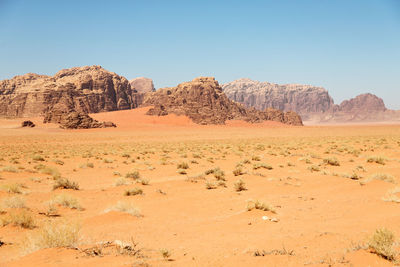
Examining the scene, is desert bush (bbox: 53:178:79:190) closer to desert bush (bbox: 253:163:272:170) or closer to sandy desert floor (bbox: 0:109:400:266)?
sandy desert floor (bbox: 0:109:400:266)

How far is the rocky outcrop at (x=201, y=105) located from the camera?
A: 93.4 metres

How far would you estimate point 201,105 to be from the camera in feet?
319

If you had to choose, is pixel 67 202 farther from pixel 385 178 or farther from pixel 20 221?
pixel 385 178

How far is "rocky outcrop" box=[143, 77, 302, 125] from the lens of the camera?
93.4 metres

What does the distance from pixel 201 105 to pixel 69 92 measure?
155ft

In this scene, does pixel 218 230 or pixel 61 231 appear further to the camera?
pixel 218 230

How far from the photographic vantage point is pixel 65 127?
66.6 metres

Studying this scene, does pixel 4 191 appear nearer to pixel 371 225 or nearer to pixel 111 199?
pixel 111 199

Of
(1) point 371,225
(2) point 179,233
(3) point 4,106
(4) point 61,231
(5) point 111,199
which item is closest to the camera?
(4) point 61,231

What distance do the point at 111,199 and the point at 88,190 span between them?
82.2 inches

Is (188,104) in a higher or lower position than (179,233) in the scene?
higher

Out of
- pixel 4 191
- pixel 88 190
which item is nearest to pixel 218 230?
pixel 88 190

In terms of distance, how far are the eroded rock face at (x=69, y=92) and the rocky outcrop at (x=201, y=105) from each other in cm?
2083

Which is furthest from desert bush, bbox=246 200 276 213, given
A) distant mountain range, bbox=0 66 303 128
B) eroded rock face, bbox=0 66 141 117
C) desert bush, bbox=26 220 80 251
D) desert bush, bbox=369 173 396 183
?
eroded rock face, bbox=0 66 141 117
